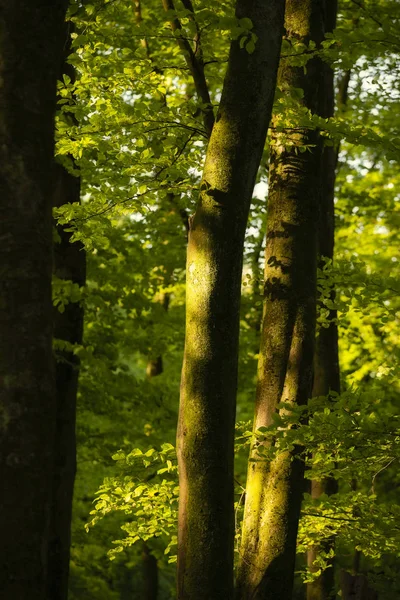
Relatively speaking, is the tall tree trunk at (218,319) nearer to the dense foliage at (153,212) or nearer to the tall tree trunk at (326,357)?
the dense foliage at (153,212)

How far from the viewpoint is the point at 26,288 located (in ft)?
11.9

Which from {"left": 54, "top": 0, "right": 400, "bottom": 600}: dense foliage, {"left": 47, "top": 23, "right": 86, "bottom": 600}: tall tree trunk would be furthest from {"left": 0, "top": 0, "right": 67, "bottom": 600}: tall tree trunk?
{"left": 47, "top": 23, "right": 86, "bottom": 600}: tall tree trunk

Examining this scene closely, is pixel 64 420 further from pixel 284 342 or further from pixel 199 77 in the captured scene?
pixel 199 77

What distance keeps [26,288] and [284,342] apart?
3.74 m

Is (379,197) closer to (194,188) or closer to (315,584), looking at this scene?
(315,584)

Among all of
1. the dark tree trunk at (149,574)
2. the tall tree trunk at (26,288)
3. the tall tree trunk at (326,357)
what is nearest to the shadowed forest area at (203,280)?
the tall tree trunk at (26,288)

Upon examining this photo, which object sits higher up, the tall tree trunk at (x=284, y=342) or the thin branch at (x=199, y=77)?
the thin branch at (x=199, y=77)

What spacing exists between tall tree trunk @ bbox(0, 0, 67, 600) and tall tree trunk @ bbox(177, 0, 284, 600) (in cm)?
214

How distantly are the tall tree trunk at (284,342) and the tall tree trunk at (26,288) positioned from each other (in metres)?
3.47

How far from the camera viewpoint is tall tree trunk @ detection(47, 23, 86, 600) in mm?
9562

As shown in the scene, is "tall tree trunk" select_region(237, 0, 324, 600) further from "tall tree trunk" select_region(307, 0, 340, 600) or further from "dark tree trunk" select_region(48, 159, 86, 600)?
"tall tree trunk" select_region(307, 0, 340, 600)

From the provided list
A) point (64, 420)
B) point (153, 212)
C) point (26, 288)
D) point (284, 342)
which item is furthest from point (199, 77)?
point (64, 420)

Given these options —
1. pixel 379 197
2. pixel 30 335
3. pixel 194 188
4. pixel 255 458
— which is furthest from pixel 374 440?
pixel 379 197

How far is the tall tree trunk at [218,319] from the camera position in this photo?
567cm
